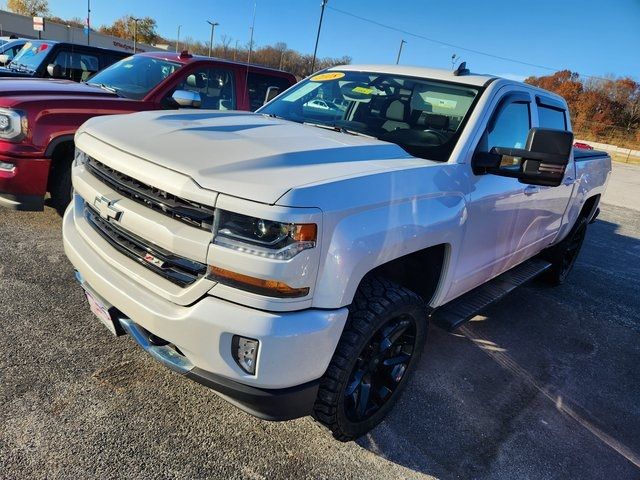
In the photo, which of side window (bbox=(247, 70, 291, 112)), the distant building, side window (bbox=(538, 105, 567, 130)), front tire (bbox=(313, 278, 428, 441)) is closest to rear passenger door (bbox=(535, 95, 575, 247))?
side window (bbox=(538, 105, 567, 130))

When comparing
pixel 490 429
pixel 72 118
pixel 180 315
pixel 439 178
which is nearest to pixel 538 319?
pixel 490 429

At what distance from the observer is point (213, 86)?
5.77m

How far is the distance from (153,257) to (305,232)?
0.74m

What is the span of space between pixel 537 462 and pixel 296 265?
1.84 meters

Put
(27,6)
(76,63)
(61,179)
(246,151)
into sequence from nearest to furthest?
(246,151)
(61,179)
(76,63)
(27,6)

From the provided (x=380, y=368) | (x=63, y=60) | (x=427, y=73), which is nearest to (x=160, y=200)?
(x=380, y=368)

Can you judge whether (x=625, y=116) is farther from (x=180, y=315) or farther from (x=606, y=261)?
(x=180, y=315)

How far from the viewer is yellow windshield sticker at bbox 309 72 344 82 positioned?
373 cm

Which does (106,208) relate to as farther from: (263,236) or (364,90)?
(364,90)

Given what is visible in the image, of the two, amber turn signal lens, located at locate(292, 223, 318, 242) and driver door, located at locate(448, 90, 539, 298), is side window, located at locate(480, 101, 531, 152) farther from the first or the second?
amber turn signal lens, located at locate(292, 223, 318, 242)

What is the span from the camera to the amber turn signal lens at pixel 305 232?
1.74m

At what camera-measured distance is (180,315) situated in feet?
6.10

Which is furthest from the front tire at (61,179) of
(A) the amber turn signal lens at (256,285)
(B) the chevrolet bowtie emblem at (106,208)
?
(A) the amber turn signal lens at (256,285)

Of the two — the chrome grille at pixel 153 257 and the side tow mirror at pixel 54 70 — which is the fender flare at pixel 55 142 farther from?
the side tow mirror at pixel 54 70
